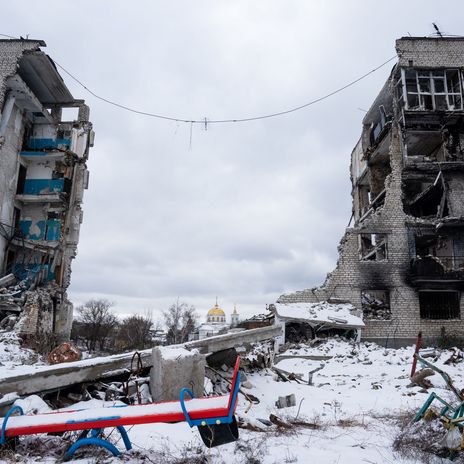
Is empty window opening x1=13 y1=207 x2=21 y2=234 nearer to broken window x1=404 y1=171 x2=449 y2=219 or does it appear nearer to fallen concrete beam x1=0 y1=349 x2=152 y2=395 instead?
fallen concrete beam x1=0 y1=349 x2=152 y2=395

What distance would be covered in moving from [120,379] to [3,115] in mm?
18182

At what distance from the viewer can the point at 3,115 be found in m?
20.3

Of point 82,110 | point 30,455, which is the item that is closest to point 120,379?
point 30,455

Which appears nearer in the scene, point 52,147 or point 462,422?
point 462,422

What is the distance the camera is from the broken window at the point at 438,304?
20703mm

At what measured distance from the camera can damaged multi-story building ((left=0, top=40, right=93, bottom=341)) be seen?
803 inches

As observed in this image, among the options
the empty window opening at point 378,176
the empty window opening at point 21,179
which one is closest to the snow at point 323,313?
the empty window opening at point 378,176

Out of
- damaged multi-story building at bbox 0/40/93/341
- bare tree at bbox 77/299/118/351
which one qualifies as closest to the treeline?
bare tree at bbox 77/299/118/351

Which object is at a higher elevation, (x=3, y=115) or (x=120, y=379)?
(x=3, y=115)

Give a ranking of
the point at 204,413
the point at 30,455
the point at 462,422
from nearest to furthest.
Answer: the point at 204,413, the point at 30,455, the point at 462,422

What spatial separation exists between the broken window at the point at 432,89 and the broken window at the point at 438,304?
9.82 metres

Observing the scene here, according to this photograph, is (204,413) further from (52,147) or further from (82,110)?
(82,110)

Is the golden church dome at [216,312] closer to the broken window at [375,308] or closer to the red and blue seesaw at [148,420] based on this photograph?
the broken window at [375,308]

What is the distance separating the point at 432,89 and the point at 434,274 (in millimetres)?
10178
